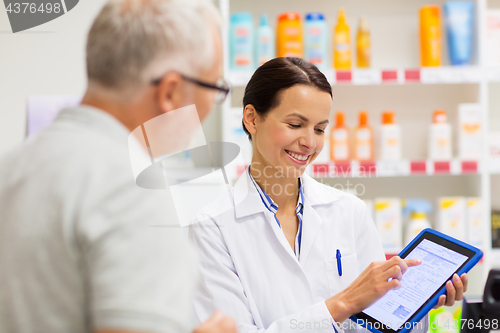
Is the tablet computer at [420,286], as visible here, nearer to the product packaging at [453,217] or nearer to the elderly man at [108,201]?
the elderly man at [108,201]

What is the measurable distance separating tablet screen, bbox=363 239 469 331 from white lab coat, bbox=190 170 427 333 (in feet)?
0.51

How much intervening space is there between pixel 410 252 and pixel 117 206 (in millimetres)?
910

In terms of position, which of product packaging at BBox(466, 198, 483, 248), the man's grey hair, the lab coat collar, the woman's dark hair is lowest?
product packaging at BBox(466, 198, 483, 248)

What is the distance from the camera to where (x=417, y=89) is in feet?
7.74

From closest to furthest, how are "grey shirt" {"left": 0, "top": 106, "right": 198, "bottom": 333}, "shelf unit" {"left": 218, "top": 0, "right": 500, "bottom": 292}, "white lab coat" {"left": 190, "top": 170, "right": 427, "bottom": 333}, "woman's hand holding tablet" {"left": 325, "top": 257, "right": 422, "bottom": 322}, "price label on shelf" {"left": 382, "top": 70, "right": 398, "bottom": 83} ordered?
"grey shirt" {"left": 0, "top": 106, "right": 198, "bottom": 333}, "woman's hand holding tablet" {"left": 325, "top": 257, "right": 422, "bottom": 322}, "white lab coat" {"left": 190, "top": 170, "right": 427, "bottom": 333}, "price label on shelf" {"left": 382, "top": 70, "right": 398, "bottom": 83}, "shelf unit" {"left": 218, "top": 0, "right": 500, "bottom": 292}

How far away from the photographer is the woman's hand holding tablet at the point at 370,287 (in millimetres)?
978

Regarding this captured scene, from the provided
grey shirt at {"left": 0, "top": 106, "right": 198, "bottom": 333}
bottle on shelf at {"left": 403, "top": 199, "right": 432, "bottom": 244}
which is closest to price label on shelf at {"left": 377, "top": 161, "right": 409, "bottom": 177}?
bottle on shelf at {"left": 403, "top": 199, "right": 432, "bottom": 244}

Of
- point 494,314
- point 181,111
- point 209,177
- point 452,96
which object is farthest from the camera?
point 452,96

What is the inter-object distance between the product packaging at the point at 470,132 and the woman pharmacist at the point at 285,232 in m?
1.04

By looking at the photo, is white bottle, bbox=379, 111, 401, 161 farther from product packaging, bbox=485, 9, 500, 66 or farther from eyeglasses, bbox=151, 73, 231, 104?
eyeglasses, bbox=151, 73, 231, 104

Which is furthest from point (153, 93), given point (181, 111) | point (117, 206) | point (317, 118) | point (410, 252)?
point (410, 252)

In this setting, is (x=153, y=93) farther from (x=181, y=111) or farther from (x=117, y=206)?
(x=117, y=206)

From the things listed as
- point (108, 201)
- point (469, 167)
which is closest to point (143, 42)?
point (108, 201)

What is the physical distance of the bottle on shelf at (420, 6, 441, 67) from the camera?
208cm
